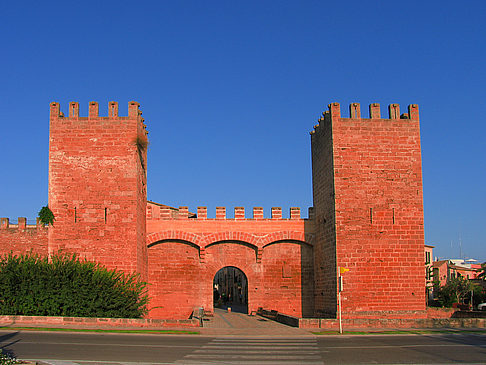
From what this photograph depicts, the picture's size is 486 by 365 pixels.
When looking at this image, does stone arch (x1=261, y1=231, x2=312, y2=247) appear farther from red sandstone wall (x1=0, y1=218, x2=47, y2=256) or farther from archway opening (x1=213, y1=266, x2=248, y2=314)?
archway opening (x1=213, y1=266, x2=248, y2=314)

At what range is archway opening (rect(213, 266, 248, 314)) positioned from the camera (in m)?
38.3

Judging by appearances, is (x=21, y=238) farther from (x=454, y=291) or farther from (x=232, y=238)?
(x=454, y=291)

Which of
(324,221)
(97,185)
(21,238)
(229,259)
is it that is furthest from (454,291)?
(21,238)

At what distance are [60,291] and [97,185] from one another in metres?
4.64

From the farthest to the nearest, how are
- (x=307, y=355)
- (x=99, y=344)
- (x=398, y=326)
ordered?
(x=398, y=326) → (x=99, y=344) → (x=307, y=355)

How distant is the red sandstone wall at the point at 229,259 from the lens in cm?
2288

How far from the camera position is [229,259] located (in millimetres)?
23391

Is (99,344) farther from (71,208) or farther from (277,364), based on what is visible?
(71,208)

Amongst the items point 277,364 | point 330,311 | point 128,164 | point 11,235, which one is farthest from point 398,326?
point 11,235

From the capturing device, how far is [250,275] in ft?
76.7

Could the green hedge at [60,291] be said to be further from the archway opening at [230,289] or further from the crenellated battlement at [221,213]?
the archway opening at [230,289]

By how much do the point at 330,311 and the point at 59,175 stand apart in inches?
467

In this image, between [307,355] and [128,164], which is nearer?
[307,355]

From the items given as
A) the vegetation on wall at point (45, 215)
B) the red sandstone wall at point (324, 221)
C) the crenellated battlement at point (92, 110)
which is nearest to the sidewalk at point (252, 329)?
the red sandstone wall at point (324, 221)
